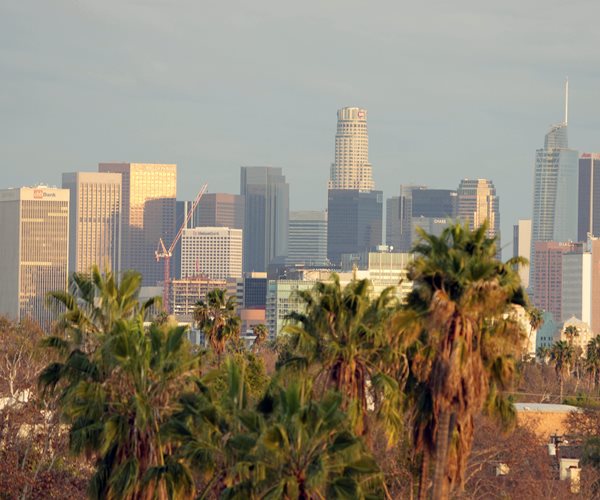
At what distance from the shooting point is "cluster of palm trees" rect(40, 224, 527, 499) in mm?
39469

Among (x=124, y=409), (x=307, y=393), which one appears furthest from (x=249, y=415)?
(x=124, y=409)

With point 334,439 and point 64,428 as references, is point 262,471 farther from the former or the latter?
point 64,428

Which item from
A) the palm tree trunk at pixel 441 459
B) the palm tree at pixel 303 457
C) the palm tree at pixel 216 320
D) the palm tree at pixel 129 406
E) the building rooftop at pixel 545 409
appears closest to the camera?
the palm tree at pixel 303 457

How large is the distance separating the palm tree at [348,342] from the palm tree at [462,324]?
3946 mm

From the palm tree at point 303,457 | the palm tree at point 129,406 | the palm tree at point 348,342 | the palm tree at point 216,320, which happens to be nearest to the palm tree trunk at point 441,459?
the palm tree at point 348,342

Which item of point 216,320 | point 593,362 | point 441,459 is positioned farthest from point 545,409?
point 441,459

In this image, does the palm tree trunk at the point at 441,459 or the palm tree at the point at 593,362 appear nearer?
the palm tree trunk at the point at 441,459

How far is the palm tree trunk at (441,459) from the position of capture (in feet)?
143

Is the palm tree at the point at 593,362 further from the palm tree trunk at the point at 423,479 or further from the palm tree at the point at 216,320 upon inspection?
the palm tree trunk at the point at 423,479

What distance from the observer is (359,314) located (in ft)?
160

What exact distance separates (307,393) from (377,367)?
25.5 ft

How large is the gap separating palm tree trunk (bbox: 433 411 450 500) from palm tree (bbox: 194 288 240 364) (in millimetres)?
58435

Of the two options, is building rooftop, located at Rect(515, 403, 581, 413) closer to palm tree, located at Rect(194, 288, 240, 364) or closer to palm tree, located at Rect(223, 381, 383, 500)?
palm tree, located at Rect(194, 288, 240, 364)

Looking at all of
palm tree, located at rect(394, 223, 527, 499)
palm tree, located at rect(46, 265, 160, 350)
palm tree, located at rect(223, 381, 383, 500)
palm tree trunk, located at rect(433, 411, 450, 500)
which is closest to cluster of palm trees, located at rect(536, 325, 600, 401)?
palm tree, located at rect(46, 265, 160, 350)
